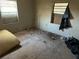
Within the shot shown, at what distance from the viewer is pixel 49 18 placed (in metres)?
5.08

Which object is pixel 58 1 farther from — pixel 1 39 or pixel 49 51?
pixel 1 39

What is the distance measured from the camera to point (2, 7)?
15.1ft

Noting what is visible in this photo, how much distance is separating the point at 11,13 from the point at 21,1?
77 cm

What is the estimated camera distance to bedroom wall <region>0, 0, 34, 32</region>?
5044mm

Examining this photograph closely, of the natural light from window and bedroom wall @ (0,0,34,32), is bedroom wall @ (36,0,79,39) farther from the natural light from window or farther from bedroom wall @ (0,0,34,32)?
the natural light from window

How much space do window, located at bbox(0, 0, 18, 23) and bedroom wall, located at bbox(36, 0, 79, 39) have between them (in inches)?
47.0

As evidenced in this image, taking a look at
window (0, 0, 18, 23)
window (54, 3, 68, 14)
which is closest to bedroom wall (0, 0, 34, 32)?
window (0, 0, 18, 23)

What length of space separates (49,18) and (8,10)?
1.86m

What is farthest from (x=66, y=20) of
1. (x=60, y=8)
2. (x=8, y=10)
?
(x=8, y=10)

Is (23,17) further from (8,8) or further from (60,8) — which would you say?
(60,8)

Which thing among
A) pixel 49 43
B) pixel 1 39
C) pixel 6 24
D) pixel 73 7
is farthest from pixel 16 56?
pixel 73 7

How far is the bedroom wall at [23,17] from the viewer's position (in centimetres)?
504

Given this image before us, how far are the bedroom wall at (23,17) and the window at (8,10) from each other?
0.20 meters

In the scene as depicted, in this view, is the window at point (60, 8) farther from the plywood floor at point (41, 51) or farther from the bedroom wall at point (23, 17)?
the bedroom wall at point (23, 17)
